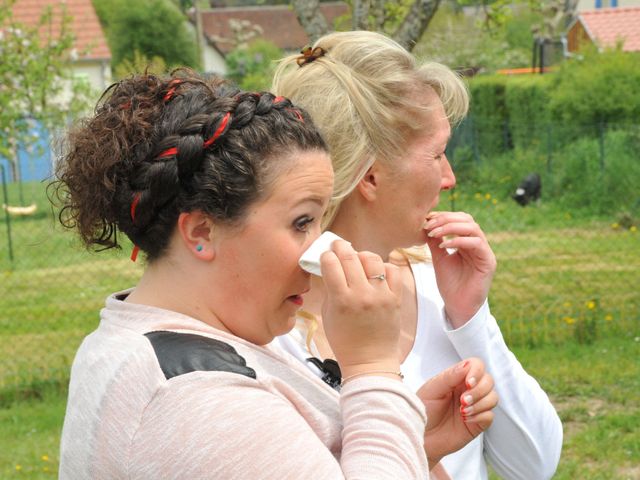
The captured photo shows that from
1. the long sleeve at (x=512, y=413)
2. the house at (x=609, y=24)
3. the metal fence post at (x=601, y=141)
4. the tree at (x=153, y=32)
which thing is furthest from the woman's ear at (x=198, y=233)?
the tree at (x=153, y=32)

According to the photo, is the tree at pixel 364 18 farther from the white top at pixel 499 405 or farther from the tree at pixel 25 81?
the tree at pixel 25 81

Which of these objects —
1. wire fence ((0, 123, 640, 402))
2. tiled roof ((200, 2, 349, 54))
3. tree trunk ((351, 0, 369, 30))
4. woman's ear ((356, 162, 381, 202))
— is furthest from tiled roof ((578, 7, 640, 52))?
tiled roof ((200, 2, 349, 54))

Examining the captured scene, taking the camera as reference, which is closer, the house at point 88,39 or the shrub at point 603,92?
the shrub at point 603,92

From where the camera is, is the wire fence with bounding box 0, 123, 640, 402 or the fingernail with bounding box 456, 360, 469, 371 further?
the wire fence with bounding box 0, 123, 640, 402

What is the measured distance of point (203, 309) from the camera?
5.26 feet

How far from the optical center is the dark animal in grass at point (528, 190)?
1419 centimetres

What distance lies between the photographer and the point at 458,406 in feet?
6.72

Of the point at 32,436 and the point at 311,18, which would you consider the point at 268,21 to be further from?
the point at 32,436

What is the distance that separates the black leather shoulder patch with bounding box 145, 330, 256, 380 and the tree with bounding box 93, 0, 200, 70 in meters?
36.1

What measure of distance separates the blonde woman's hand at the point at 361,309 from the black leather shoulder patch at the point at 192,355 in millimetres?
154

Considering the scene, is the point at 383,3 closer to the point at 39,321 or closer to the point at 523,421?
the point at 39,321

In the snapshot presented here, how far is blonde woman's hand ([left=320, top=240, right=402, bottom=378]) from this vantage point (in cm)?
154

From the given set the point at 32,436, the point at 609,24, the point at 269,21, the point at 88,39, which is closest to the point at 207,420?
the point at 32,436

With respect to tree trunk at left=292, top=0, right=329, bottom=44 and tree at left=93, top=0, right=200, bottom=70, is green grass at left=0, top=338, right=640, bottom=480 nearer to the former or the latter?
tree trunk at left=292, top=0, right=329, bottom=44
